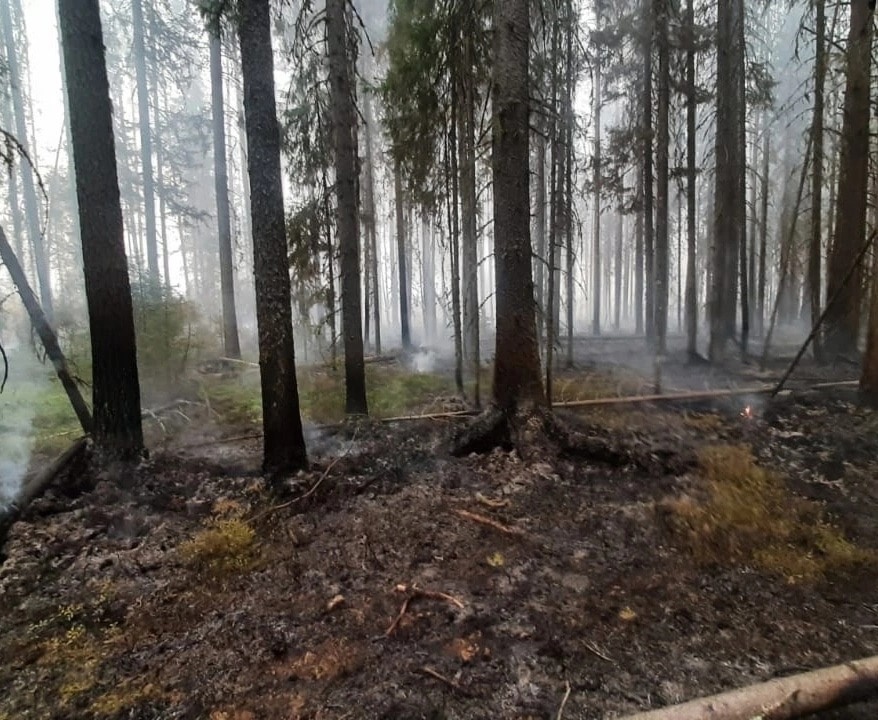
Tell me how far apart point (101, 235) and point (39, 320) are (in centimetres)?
140

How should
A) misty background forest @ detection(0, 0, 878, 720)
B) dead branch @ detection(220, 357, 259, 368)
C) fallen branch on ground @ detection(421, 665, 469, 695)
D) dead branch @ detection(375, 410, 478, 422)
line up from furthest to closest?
1. dead branch @ detection(220, 357, 259, 368)
2. dead branch @ detection(375, 410, 478, 422)
3. misty background forest @ detection(0, 0, 878, 720)
4. fallen branch on ground @ detection(421, 665, 469, 695)

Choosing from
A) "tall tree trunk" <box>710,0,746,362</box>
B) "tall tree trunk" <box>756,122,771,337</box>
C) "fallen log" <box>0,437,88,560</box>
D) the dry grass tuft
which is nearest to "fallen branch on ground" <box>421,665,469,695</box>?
the dry grass tuft

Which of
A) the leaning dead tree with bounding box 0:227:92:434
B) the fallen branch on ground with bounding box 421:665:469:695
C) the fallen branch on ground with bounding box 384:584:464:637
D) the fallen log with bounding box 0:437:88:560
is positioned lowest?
the fallen branch on ground with bounding box 421:665:469:695

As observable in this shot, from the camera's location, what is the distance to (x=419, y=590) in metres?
3.74

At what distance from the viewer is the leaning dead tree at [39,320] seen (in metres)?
5.79

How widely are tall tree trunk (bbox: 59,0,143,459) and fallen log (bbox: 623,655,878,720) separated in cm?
630

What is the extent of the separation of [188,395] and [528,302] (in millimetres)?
7936

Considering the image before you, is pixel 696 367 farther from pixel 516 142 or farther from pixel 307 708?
pixel 307 708

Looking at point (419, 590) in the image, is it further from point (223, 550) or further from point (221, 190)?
point (221, 190)

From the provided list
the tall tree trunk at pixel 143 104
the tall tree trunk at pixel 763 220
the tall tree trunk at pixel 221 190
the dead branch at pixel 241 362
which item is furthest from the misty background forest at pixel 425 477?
the tall tree trunk at pixel 143 104

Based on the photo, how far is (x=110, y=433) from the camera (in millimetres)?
5977

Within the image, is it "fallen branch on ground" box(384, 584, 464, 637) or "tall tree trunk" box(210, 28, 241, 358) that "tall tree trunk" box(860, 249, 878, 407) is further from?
"tall tree trunk" box(210, 28, 241, 358)

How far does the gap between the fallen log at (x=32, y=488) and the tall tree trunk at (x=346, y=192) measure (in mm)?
4127

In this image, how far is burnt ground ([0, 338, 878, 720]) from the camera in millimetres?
2844
